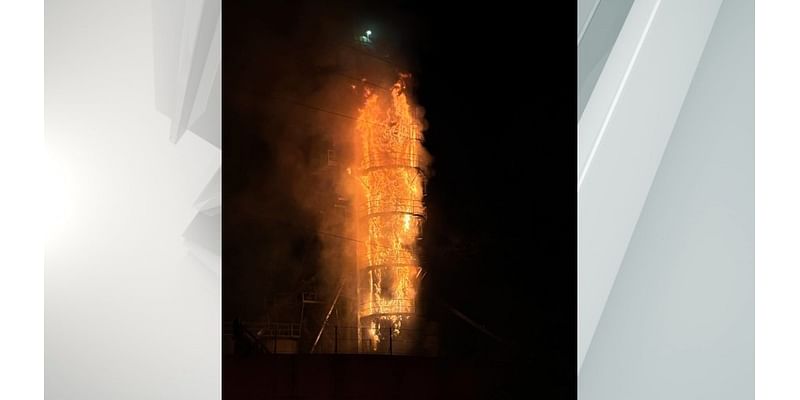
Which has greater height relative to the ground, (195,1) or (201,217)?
(195,1)

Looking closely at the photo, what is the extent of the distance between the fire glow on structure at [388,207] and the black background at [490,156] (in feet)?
0.13

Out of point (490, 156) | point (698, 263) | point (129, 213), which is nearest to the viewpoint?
point (129, 213)

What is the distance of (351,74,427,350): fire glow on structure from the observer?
2.23m

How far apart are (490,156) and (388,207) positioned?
0.33 metres

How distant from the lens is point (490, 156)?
2414 millimetres

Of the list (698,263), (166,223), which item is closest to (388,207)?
(166,223)

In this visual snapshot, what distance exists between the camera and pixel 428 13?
241 centimetres

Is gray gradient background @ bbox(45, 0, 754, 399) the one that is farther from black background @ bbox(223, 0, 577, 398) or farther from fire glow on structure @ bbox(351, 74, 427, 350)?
fire glow on structure @ bbox(351, 74, 427, 350)

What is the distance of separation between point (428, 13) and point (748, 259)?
39.9 inches

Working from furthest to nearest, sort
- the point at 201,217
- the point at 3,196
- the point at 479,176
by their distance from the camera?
the point at 479,176, the point at 201,217, the point at 3,196

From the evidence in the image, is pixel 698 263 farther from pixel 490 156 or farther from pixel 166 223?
pixel 166 223

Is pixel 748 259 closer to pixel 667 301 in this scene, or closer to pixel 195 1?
pixel 667 301

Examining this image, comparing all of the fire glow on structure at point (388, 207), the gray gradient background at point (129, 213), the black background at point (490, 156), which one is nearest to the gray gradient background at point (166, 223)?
the gray gradient background at point (129, 213)

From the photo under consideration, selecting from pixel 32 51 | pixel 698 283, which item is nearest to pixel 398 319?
pixel 698 283
